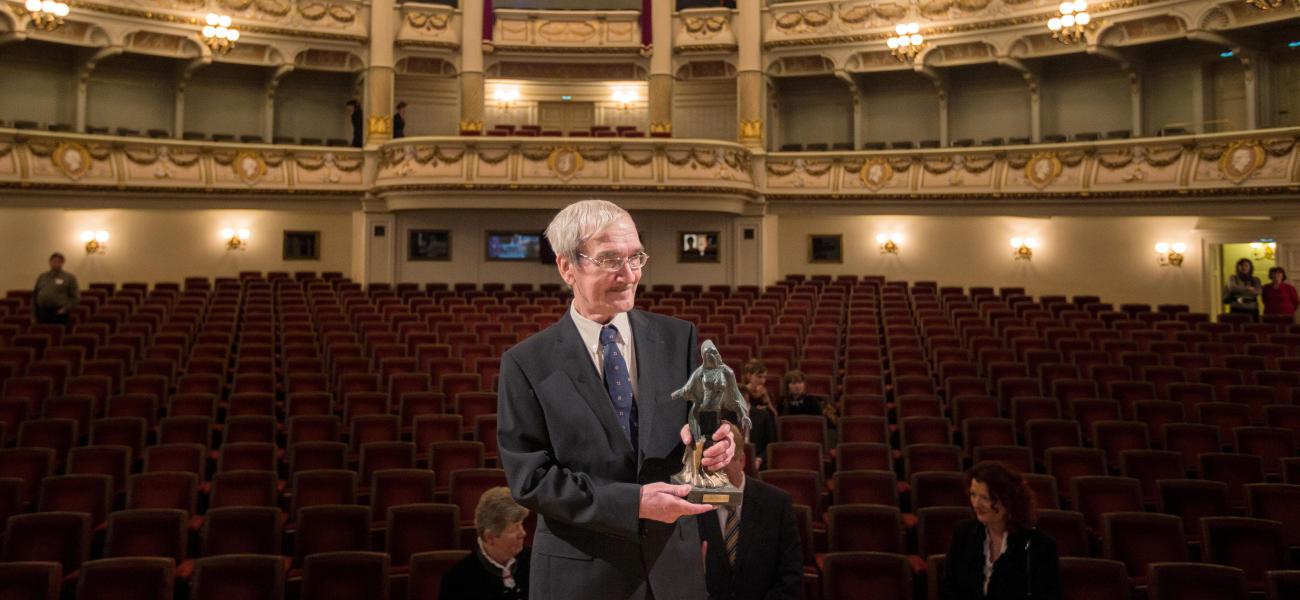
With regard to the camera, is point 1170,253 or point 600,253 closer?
point 600,253

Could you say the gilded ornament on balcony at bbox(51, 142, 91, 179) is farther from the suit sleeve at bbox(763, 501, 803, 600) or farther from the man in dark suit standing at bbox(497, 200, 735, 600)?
the man in dark suit standing at bbox(497, 200, 735, 600)

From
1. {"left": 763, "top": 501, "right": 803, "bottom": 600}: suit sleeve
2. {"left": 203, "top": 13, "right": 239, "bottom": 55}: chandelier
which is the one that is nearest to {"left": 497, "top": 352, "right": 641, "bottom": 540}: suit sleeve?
{"left": 763, "top": 501, "right": 803, "bottom": 600}: suit sleeve

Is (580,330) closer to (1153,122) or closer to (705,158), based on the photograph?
(705,158)

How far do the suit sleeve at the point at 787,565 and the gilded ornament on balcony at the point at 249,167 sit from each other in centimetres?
1515

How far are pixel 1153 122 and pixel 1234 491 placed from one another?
12.7m

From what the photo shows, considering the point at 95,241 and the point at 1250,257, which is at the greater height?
the point at 95,241

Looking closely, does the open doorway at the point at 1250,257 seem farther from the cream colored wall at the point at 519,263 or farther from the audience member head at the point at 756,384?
the audience member head at the point at 756,384

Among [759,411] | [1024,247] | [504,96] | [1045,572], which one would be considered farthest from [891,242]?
[1045,572]

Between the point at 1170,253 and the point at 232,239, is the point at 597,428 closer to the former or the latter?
the point at 1170,253

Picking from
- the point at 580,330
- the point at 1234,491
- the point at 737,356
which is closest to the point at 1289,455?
the point at 1234,491

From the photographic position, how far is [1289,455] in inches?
228

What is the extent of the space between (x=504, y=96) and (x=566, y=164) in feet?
Answer: 17.5

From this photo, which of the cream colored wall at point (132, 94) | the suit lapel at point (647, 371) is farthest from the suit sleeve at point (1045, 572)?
the cream colored wall at point (132, 94)

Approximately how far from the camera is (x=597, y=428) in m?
1.61
